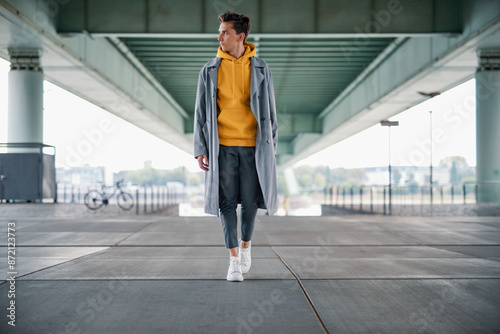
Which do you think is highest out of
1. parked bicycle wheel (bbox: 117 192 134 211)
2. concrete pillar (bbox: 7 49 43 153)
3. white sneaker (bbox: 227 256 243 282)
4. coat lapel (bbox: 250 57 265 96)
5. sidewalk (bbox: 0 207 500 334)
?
concrete pillar (bbox: 7 49 43 153)

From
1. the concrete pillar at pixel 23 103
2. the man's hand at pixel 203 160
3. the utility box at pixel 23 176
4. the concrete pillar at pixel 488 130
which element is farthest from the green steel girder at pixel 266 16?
the man's hand at pixel 203 160

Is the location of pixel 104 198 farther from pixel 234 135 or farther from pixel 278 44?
pixel 234 135

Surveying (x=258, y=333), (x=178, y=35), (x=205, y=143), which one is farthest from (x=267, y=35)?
(x=258, y=333)

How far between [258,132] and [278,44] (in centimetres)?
1528

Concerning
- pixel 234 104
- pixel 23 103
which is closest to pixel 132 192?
pixel 23 103

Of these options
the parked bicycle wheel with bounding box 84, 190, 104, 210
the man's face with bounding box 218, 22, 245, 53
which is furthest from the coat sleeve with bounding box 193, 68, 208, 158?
the parked bicycle wheel with bounding box 84, 190, 104, 210

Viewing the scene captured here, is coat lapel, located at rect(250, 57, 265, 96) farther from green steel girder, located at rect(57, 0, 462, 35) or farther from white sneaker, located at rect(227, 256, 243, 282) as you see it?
green steel girder, located at rect(57, 0, 462, 35)

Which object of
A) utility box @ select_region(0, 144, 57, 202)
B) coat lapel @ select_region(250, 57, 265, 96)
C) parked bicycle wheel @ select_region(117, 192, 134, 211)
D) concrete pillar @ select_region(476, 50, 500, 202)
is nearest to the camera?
coat lapel @ select_region(250, 57, 265, 96)

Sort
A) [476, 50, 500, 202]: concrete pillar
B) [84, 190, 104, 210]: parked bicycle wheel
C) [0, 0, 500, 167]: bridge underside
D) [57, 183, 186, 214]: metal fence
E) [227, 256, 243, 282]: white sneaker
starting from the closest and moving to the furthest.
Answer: [227, 256, 243, 282]: white sneaker
[0, 0, 500, 167]: bridge underside
[84, 190, 104, 210]: parked bicycle wheel
[57, 183, 186, 214]: metal fence
[476, 50, 500, 202]: concrete pillar

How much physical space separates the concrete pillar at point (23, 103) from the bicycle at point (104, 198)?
280 centimetres

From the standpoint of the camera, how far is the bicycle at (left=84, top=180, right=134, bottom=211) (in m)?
16.4

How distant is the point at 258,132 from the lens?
3740 mm

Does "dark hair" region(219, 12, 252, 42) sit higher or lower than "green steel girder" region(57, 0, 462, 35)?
lower

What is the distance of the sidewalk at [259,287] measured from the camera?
2.59m
